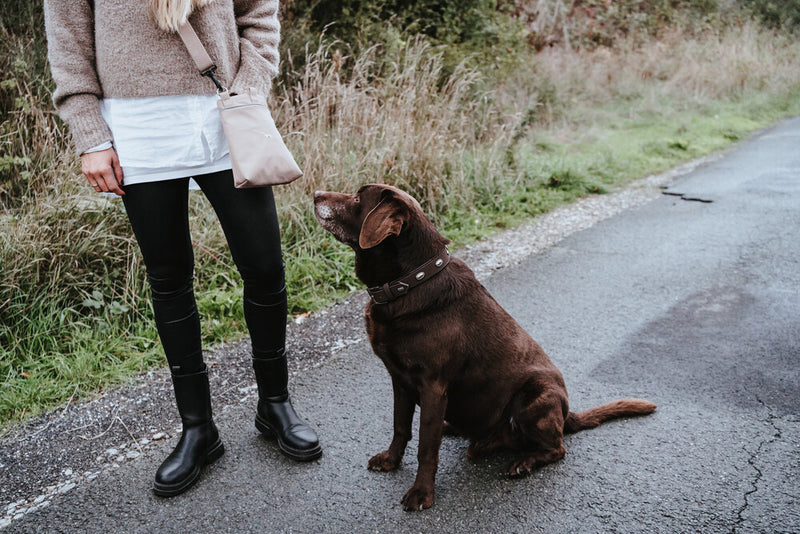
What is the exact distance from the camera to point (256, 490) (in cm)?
235

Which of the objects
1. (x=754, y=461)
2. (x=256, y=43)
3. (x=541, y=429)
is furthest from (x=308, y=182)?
(x=754, y=461)

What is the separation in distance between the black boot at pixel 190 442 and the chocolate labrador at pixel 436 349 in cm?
71

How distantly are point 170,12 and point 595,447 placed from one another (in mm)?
2412

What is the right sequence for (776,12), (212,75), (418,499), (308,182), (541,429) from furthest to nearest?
1. (776,12)
2. (308,182)
3. (541,429)
4. (418,499)
5. (212,75)

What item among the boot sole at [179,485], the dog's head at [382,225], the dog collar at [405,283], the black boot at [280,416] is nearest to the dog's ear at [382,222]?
the dog's head at [382,225]

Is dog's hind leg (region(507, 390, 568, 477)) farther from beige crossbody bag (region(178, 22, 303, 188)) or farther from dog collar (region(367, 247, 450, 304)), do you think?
beige crossbody bag (region(178, 22, 303, 188))

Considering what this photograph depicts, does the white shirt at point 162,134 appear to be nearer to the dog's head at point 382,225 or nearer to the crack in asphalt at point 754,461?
the dog's head at point 382,225

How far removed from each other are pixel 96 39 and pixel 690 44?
14857mm

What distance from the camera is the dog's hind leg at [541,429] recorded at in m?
2.40

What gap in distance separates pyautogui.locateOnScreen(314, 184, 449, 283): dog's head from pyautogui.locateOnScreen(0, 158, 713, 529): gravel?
115cm

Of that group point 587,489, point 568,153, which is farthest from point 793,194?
point 587,489

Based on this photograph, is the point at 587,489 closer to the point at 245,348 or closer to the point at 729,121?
the point at 245,348

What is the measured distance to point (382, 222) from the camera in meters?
2.20

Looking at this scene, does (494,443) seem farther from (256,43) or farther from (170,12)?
(170,12)
